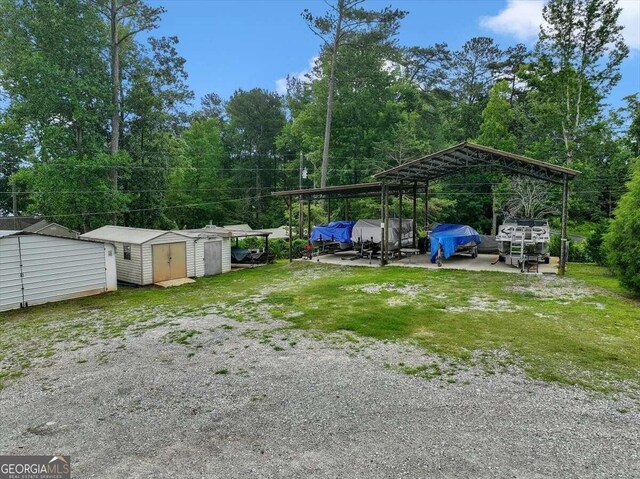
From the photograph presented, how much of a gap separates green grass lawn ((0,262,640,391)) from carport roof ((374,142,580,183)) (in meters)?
4.21

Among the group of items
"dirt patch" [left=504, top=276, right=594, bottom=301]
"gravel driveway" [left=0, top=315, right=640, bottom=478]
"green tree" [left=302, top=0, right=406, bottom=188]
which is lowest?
"gravel driveway" [left=0, top=315, right=640, bottom=478]

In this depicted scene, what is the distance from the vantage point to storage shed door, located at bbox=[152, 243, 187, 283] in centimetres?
1503

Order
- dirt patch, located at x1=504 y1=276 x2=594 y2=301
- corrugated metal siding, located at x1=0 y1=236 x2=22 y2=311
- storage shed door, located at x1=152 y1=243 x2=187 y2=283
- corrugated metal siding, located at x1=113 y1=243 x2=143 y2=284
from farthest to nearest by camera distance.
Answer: storage shed door, located at x1=152 y1=243 x2=187 y2=283 → corrugated metal siding, located at x1=113 y1=243 x2=143 y2=284 → corrugated metal siding, located at x1=0 y1=236 x2=22 y2=311 → dirt patch, located at x1=504 y1=276 x2=594 y2=301

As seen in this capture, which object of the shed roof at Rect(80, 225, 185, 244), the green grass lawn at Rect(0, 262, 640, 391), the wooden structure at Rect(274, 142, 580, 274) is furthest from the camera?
the shed roof at Rect(80, 225, 185, 244)

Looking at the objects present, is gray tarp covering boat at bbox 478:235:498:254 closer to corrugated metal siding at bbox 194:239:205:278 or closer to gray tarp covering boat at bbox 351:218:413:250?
gray tarp covering boat at bbox 351:218:413:250

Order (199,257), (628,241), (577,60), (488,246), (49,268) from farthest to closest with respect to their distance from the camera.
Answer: (577,60) < (488,246) < (199,257) < (49,268) < (628,241)

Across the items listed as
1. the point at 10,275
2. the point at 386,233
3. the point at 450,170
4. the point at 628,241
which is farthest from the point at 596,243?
the point at 10,275

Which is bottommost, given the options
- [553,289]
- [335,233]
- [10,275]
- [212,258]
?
[553,289]

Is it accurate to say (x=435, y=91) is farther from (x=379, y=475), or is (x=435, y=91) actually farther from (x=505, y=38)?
(x=379, y=475)

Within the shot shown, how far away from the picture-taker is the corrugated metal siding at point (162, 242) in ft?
48.1

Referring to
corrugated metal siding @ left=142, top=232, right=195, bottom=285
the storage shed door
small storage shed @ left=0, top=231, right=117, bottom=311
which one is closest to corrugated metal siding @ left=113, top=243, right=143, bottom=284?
corrugated metal siding @ left=142, top=232, right=195, bottom=285

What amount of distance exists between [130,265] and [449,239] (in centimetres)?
1317

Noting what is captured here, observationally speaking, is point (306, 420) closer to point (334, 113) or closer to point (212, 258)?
point (212, 258)

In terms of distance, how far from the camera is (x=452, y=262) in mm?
16516
